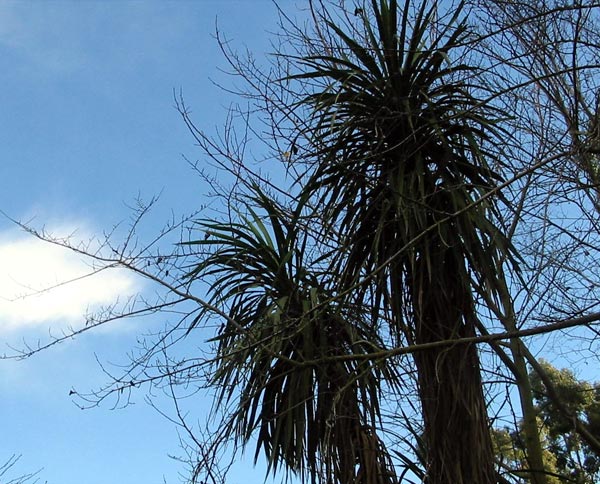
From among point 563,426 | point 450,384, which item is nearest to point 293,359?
point 450,384

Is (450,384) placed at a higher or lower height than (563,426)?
lower

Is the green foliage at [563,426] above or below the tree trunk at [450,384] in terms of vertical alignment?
above

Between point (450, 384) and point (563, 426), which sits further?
point (563, 426)

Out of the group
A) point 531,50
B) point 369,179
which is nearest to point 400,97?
point 369,179

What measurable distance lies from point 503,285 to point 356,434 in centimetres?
135

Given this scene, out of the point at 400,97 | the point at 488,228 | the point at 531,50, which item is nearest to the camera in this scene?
the point at 531,50

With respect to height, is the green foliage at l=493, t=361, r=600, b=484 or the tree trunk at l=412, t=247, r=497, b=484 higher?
the green foliage at l=493, t=361, r=600, b=484

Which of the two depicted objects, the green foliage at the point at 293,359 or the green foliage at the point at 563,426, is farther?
the green foliage at the point at 563,426

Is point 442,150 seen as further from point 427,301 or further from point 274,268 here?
point 274,268

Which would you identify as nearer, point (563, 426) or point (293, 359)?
point (293, 359)

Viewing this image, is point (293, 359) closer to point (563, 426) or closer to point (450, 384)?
point (450, 384)

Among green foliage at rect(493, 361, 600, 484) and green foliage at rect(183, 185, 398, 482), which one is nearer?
green foliage at rect(183, 185, 398, 482)

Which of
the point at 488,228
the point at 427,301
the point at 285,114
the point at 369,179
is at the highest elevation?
the point at 285,114

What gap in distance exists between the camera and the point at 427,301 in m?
4.43
